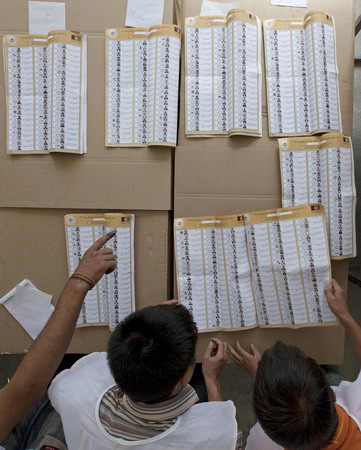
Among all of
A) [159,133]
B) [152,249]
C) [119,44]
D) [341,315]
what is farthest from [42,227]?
[341,315]

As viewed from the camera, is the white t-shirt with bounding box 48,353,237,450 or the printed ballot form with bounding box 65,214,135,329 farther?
the printed ballot form with bounding box 65,214,135,329

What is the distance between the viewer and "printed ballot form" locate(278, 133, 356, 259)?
90 cm

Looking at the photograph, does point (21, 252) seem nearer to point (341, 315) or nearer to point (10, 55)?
point (10, 55)

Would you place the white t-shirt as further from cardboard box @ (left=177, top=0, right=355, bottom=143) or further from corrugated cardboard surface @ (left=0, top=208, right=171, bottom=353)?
cardboard box @ (left=177, top=0, right=355, bottom=143)

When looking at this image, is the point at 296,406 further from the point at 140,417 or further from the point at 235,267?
the point at 235,267

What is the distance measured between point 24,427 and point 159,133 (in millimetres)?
823

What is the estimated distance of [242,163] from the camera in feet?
3.10

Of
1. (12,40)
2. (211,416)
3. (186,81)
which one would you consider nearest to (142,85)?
(186,81)

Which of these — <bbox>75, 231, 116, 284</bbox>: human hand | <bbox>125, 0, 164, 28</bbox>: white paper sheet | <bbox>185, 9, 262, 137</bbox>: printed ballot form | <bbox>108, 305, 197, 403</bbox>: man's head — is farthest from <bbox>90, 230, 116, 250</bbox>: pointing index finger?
<bbox>125, 0, 164, 28</bbox>: white paper sheet

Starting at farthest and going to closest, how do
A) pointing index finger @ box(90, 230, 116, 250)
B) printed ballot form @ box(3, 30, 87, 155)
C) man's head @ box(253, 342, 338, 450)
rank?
printed ballot form @ box(3, 30, 87, 155) < pointing index finger @ box(90, 230, 116, 250) < man's head @ box(253, 342, 338, 450)

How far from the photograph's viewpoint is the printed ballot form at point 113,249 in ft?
3.11

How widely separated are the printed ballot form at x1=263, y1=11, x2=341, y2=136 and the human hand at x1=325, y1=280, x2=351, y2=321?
0.41 meters

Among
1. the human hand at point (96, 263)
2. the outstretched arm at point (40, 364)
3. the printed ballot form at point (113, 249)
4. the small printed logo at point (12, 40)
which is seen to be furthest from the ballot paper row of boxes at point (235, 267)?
the small printed logo at point (12, 40)

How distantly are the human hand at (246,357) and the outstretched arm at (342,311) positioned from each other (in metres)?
0.23
